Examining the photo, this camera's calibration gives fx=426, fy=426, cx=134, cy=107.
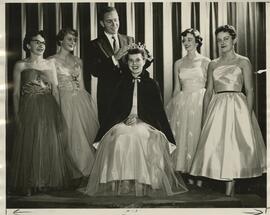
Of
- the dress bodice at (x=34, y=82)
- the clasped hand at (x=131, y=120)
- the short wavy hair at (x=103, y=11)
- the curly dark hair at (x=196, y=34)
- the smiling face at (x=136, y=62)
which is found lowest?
the clasped hand at (x=131, y=120)

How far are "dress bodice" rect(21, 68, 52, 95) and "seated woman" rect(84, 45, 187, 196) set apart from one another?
29cm

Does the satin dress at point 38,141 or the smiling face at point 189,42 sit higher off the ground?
the smiling face at point 189,42

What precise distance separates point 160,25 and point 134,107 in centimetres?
35

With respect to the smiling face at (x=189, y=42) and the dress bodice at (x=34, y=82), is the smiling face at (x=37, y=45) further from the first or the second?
the smiling face at (x=189, y=42)

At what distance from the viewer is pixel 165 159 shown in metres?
1.75

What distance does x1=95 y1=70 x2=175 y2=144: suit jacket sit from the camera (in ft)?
5.76

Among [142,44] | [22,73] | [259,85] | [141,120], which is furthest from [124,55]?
[259,85]

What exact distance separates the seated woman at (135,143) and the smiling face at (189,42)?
0.18 meters

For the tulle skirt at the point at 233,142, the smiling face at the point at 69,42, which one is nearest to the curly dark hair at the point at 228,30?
the tulle skirt at the point at 233,142

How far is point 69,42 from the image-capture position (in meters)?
1.77

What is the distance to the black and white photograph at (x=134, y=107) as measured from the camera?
5.70 feet

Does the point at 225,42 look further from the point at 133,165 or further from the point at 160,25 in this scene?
the point at 133,165

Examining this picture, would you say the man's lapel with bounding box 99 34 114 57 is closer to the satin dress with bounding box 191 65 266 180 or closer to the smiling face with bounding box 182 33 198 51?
the smiling face with bounding box 182 33 198 51

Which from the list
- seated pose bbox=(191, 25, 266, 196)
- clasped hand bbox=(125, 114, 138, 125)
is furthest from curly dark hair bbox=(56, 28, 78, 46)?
seated pose bbox=(191, 25, 266, 196)
